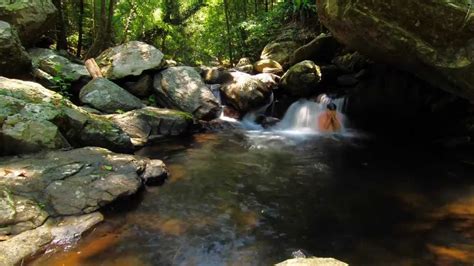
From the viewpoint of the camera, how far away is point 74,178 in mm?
6043

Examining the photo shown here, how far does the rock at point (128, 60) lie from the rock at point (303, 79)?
4375 millimetres

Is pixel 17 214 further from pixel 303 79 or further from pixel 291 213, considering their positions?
pixel 303 79

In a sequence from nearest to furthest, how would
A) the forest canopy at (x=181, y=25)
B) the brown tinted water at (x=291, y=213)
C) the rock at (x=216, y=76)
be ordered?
the brown tinted water at (x=291, y=213) → the rock at (x=216, y=76) → the forest canopy at (x=181, y=25)

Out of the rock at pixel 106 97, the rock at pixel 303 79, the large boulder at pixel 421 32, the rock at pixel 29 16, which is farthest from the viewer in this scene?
the rock at pixel 303 79

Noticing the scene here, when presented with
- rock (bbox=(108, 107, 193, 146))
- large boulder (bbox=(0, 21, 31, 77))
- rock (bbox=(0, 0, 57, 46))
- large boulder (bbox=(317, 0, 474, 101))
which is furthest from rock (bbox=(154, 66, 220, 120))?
large boulder (bbox=(317, 0, 474, 101))

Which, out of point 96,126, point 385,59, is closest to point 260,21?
point 385,59

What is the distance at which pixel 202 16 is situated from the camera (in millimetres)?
22594

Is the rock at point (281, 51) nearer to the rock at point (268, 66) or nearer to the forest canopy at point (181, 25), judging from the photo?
the rock at point (268, 66)

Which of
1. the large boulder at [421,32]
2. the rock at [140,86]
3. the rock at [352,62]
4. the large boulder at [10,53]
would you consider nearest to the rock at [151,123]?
the rock at [140,86]

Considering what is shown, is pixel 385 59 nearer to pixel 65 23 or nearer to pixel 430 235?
pixel 430 235

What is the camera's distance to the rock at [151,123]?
973cm

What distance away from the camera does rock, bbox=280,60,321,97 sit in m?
12.8

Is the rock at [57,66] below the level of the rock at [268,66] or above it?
below

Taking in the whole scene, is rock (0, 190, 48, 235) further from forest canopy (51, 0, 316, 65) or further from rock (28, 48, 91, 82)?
forest canopy (51, 0, 316, 65)
